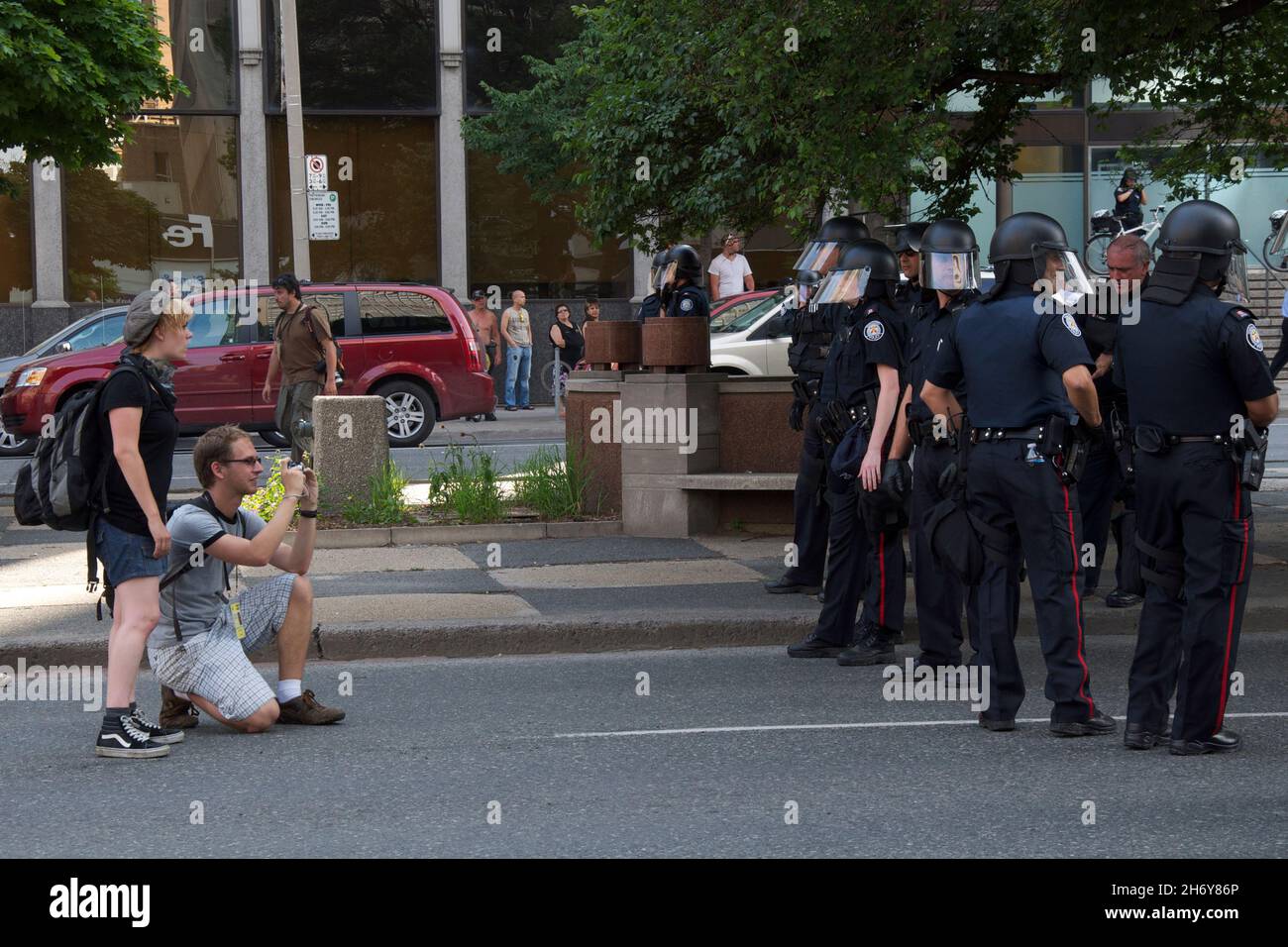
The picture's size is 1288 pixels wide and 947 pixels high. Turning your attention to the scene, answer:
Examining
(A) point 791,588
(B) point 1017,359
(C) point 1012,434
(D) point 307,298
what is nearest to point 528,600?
(A) point 791,588

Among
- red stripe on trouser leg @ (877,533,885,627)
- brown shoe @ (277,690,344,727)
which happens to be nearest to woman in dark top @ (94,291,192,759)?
brown shoe @ (277,690,344,727)

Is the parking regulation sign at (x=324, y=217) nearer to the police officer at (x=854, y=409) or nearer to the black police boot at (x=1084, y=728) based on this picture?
the police officer at (x=854, y=409)

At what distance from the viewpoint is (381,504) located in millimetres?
12609

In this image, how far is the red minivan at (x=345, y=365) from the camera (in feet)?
61.1

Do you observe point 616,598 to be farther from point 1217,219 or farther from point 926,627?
point 1217,219

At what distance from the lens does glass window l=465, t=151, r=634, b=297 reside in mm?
27969

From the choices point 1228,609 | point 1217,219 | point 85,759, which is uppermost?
point 1217,219

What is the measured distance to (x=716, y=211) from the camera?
12234mm

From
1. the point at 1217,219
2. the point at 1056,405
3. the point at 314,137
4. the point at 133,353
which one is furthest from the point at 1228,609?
the point at 314,137

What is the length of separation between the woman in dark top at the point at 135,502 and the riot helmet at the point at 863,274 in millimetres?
3120

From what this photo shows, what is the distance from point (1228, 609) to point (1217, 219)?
55.1 inches

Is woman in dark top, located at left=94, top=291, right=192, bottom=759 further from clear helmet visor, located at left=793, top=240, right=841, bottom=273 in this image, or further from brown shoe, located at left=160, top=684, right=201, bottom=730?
clear helmet visor, located at left=793, top=240, right=841, bottom=273

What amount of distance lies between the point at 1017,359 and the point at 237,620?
3268 mm

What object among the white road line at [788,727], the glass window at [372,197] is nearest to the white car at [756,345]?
the glass window at [372,197]
